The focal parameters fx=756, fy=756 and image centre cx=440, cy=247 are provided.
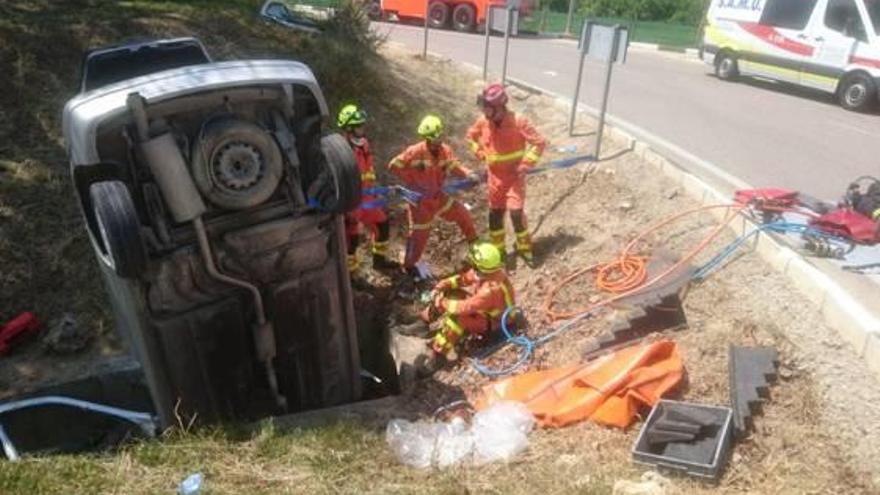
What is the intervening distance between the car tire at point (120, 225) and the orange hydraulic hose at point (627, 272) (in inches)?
136

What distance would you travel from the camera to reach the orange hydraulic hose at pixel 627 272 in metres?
5.96

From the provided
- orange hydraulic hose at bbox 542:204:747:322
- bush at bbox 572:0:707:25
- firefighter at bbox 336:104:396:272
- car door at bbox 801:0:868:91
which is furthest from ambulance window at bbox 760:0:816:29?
bush at bbox 572:0:707:25

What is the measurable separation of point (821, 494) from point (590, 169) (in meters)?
5.32

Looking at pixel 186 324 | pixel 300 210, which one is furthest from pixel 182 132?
pixel 186 324

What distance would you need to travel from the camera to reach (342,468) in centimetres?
380

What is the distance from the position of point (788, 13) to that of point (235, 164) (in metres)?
13.9

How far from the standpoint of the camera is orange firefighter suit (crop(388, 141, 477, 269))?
695 centimetres

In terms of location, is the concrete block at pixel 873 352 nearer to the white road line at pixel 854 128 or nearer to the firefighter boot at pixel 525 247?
the firefighter boot at pixel 525 247

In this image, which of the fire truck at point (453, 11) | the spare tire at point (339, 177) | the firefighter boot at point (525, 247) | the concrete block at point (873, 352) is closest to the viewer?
the concrete block at point (873, 352)

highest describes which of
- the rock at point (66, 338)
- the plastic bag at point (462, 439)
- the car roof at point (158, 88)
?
the car roof at point (158, 88)

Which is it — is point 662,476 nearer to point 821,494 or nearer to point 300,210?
point 821,494

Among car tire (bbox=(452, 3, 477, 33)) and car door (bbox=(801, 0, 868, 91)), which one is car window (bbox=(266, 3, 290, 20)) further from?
car tire (bbox=(452, 3, 477, 33))

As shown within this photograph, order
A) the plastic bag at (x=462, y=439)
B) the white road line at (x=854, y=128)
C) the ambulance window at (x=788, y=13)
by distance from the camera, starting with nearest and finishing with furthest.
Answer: the plastic bag at (x=462, y=439) → the white road line at (x=854, y=128) → the ambulance window at (x=788, y=13)

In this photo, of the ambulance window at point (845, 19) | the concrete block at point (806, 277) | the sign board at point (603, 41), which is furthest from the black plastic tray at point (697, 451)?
the ambulance window at point (845, 19)
